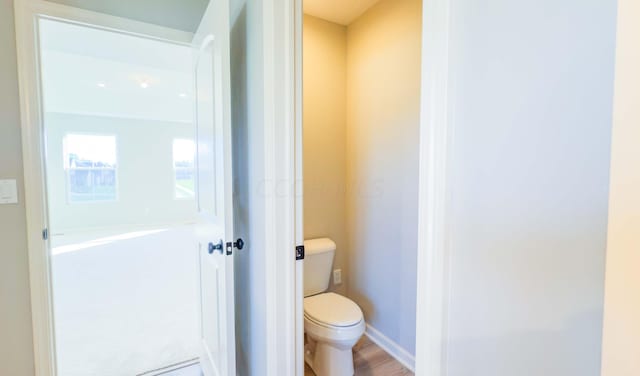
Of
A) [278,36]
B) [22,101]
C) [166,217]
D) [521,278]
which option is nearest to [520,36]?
[521,278]

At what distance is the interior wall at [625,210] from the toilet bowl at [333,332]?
1.47m

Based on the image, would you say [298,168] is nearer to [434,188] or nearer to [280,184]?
[280,184]

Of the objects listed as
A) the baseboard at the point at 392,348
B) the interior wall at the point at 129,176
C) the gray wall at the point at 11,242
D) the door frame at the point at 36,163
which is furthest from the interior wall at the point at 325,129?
the interior wall at the point at 129,176

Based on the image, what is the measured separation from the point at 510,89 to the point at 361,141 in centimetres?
177

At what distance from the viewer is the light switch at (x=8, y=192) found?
141 cm

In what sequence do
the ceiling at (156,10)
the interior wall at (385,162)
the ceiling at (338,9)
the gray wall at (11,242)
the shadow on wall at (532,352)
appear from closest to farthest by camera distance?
the shadow on wall at (532,352), the gray wall at (11,242), the ceiling at (156,10), the interior wall at (385,162), the ceiling at (338,9)

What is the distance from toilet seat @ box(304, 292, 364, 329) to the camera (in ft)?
5.38

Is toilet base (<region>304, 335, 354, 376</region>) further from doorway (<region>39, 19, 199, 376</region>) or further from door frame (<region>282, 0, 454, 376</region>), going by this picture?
door frame (<region>282, 0, 454, 376</region>)

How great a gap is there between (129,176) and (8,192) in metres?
5.44

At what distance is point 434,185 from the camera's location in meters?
0.54

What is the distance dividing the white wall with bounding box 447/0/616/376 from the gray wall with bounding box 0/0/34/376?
1950 millimetres

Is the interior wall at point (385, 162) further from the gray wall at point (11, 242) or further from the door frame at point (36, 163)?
the gray wall at point (11, 242)

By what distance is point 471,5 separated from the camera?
19.1 inches

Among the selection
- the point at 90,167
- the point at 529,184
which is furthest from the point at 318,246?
the point at 90,167
